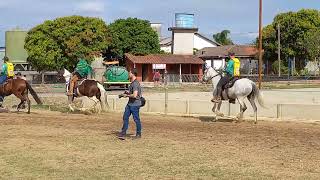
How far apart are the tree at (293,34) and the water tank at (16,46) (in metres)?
35.4

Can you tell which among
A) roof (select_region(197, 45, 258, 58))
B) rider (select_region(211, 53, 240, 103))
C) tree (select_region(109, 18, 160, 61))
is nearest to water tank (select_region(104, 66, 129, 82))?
tree (select_region(109, 18, 160, 61))

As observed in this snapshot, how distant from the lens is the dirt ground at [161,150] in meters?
9.76

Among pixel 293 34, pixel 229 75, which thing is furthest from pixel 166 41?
pixel 229 75

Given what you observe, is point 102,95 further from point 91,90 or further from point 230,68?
point 230,68

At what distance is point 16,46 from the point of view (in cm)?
8138

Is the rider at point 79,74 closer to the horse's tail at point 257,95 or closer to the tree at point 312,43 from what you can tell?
the horse's tail at point 257,95

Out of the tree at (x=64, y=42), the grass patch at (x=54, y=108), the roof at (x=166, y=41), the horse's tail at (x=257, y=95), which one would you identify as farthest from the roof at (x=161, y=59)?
the horse's tail at (x=257, y=95)

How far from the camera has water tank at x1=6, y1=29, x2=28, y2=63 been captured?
265 ft

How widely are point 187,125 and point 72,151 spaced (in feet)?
21.2

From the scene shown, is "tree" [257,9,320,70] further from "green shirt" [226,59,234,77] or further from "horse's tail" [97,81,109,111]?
"green shirt" [226,59,234,77]

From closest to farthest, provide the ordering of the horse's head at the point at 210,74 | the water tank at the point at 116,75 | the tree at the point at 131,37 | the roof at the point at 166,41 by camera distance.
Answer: the horse's head at the point at 210,74, the water tank at the point at 116,75, the tree at the point at 131,37, the roof at the point at 166,41

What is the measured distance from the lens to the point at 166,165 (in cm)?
1045

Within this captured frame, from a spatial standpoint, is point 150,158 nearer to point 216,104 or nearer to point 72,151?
point 72,151

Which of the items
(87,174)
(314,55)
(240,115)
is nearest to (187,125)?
(240,115)
